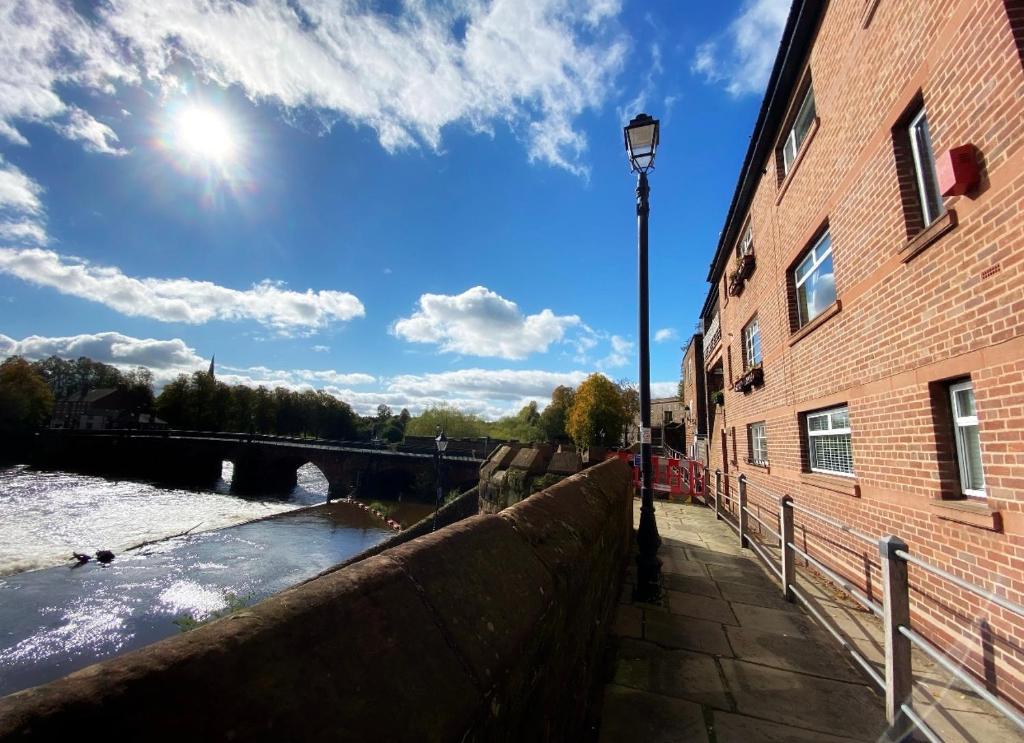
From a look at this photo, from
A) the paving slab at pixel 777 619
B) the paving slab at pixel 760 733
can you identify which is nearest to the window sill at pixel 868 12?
the paving slab at pixel 777 619

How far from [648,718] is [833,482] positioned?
17.0 feet

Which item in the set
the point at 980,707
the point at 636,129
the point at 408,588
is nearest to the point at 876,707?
the point at 980,707

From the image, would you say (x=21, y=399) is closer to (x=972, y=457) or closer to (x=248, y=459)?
(x=248, y=459)

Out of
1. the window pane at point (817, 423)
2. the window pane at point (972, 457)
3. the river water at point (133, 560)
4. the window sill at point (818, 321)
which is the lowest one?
the river water at point (133, 560)

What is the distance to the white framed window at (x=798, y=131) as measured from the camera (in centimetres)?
812

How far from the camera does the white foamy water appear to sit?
77.9ft

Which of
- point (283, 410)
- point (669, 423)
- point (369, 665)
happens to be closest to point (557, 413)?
point (669, 423)

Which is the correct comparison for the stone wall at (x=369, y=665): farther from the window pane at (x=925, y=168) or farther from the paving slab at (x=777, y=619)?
the window pane at (x=925, y=168)

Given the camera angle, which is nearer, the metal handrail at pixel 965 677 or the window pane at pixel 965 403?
the metal handrail at pixel 965 677

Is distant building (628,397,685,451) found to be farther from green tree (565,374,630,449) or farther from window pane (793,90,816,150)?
window pane (793,90,816,150)

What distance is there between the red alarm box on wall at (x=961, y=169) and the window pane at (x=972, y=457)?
211cm

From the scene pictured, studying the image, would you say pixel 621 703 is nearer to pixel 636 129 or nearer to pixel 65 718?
pixel 65 718

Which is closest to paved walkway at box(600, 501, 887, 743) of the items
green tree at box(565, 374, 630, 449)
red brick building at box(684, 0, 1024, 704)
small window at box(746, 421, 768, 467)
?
red brick building at box(684, 0, 1024, 704)

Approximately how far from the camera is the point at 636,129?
5.80 metres
